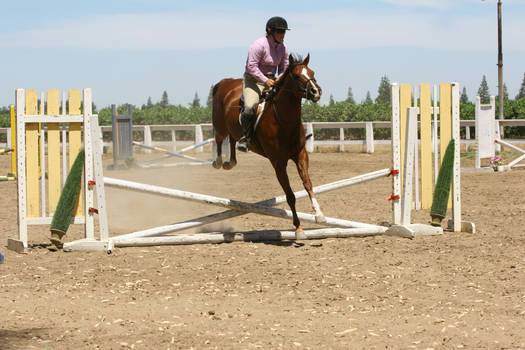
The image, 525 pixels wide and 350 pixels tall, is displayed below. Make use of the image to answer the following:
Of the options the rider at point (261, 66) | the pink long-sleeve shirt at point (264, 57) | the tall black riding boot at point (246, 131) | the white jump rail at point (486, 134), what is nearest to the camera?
the rider at point (261, 66)

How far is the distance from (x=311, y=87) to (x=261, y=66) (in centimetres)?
136

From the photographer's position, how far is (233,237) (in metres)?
7.98

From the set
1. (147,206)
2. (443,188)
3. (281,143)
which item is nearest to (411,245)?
(443,188)

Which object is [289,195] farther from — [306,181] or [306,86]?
[306,86]

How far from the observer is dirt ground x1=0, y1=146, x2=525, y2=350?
4.56m

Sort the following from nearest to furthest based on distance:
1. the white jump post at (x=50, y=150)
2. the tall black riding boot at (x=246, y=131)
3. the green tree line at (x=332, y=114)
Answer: the white jump post at (x=50, y=150)
the tall black riding boot at (x=246, y=131)
the green tree line at (x=332, y=114)

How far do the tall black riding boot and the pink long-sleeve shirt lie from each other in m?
0.47

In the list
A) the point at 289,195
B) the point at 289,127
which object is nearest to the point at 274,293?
the point at 289,195

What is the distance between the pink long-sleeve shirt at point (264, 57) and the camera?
321 inches

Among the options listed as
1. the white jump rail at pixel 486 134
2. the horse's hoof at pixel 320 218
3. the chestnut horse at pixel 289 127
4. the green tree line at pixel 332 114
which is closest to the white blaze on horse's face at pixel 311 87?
the chestnut horse at pixel 289 127

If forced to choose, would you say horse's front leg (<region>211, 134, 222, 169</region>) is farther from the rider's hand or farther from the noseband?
the noseband

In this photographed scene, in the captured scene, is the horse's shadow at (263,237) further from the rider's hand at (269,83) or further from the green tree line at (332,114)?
the green tree line at (332,114)

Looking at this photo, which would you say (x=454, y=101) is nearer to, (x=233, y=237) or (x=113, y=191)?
(x=233, y=237)

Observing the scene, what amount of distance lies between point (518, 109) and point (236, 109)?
119ft
